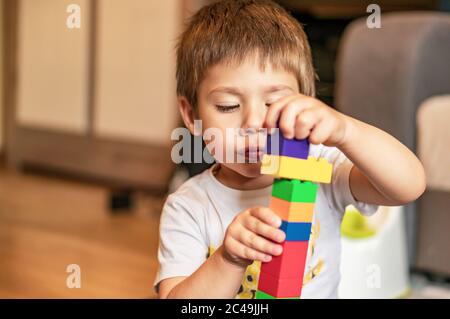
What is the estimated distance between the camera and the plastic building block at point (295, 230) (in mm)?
538

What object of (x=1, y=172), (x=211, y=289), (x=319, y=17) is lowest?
(x=1, y=172)

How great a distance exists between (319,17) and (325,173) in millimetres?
1901

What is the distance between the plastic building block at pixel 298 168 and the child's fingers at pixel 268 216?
3 centimetres

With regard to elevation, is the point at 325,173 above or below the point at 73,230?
above

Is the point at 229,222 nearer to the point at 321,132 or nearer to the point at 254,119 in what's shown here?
the point at 254,119

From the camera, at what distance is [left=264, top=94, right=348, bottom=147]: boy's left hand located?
0.55 metres

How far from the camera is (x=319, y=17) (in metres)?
2.37

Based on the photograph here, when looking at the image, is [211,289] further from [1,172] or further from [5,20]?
[5,20]

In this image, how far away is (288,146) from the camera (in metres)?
0.54

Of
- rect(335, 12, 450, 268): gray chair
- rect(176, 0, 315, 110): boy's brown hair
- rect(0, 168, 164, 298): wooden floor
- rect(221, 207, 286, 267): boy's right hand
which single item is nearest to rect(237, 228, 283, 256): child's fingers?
rect(221, 207, 286, 267): boy's right hand

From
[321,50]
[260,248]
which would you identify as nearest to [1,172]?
[321,50]

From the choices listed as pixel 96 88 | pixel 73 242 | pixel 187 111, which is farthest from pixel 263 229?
pixel 96 88

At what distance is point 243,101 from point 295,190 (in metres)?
0.22

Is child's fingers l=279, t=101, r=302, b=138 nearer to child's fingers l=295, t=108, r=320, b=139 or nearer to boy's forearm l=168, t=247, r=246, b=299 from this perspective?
child's fingers l=295, t=108, r=320, b=139
